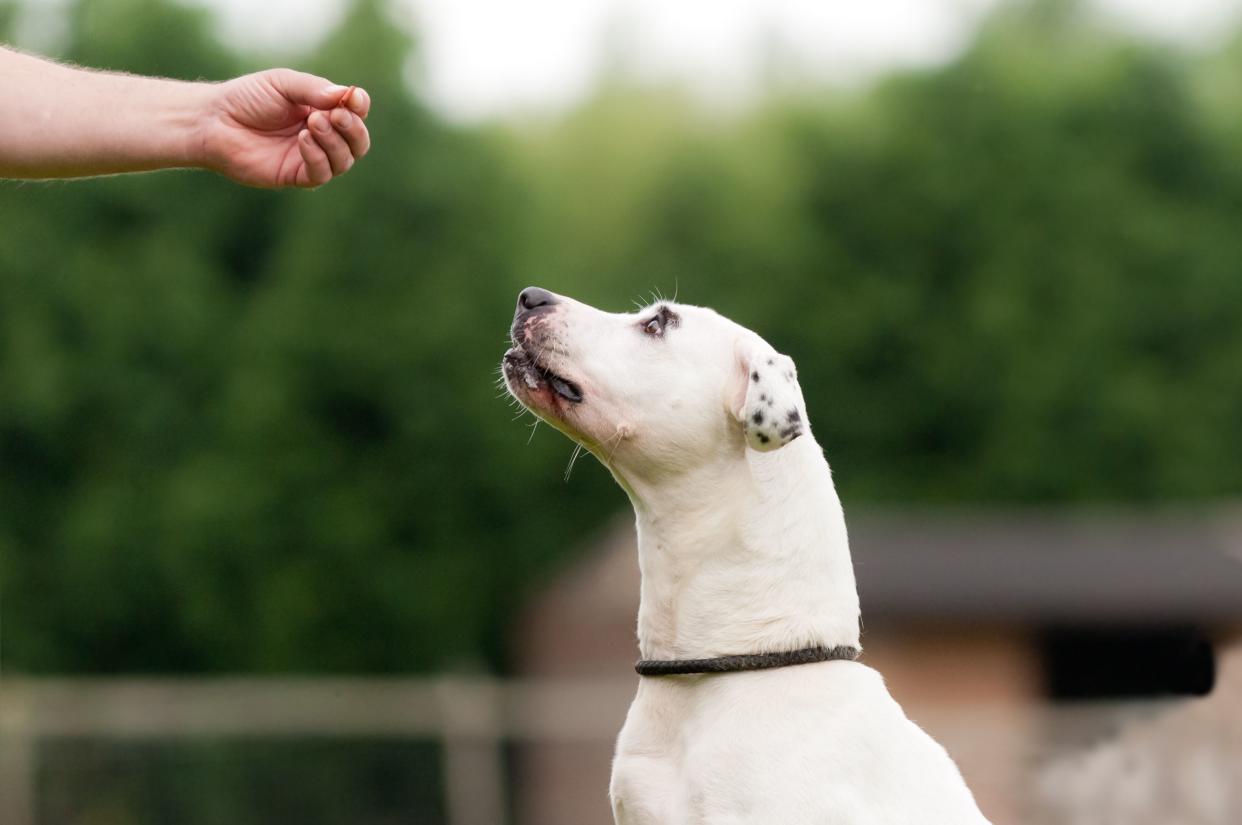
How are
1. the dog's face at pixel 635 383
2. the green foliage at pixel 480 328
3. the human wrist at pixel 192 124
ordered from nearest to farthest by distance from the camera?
1. the human wrist at pixel 192 124
2. the dog's face at pixel 635 383
3. the green foliage at pixel 480 328

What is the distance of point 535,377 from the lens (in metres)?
6.03

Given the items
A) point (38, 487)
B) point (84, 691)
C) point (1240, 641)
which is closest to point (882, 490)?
point (38, 487)

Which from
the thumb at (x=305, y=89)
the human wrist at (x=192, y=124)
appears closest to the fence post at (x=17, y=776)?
the human wrist at (x=192, y=124)

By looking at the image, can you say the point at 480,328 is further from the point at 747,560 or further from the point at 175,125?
the point at 175,125

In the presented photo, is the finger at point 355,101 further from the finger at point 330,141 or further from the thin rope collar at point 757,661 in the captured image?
the thin rope collar at point 757,661

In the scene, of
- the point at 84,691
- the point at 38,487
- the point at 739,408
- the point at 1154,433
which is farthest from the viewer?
the point at 1154,433

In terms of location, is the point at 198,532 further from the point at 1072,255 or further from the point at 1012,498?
the point at 1072,255

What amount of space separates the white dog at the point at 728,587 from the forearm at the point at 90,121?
139 cm

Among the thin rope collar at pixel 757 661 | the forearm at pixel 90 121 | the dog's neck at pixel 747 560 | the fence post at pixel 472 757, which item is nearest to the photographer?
the forearm at pixel 90 121

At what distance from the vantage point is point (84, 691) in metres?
22.0

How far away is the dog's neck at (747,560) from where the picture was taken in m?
5.63

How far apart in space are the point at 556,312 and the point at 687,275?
32005 mm

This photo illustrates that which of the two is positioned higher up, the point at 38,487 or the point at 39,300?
the point at 39,300

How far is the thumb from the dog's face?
119 cm
